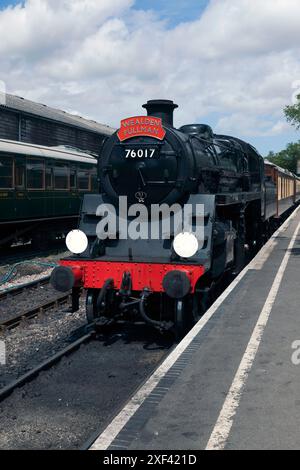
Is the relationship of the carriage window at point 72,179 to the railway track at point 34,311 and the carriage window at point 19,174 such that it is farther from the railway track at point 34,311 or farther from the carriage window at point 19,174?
the railway track at point 34,311

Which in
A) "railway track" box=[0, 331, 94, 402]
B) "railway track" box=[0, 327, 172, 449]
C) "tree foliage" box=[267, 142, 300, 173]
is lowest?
"railway track" box=[0, 327, 172, 449]

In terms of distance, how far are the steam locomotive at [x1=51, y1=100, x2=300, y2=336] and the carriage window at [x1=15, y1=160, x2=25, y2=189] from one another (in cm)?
716

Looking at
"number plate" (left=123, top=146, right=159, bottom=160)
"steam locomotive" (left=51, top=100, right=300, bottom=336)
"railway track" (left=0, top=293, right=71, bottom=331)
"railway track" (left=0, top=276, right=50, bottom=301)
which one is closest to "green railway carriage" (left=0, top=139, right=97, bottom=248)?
"railway track" (left=0, top=276, right=50, bottom=301)

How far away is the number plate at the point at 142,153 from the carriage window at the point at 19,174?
7667 millimetres

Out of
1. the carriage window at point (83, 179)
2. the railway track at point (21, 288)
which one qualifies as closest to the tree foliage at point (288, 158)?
the carriage window at point (83, 179)

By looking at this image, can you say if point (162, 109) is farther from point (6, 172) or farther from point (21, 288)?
point (6, 172)

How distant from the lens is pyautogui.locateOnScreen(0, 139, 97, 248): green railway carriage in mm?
14211

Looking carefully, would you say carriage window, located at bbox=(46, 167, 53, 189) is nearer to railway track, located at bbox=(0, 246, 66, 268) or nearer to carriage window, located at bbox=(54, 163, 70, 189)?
carriage window, located at bbox=(54, 163, 70, 189)

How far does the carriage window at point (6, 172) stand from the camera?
13.8 metres

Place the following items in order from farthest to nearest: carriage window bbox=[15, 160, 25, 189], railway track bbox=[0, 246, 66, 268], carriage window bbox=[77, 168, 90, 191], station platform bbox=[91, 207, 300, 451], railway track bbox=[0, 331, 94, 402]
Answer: carriage window bbox=[77, 168, 90, 191] → carriage window bbox=[15, 160, 25, 189] → railway track bbox=[0, 246, 66, 268] → railway track bbox=[0, 331, 94, 402] → station platform bbox=[91, 207, 300, 451]

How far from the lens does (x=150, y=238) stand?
7.52 m

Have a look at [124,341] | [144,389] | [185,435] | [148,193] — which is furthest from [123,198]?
[185,435]

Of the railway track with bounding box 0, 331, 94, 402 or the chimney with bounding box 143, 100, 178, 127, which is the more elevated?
the chimney with bounding box 143, 100, 178, 127
